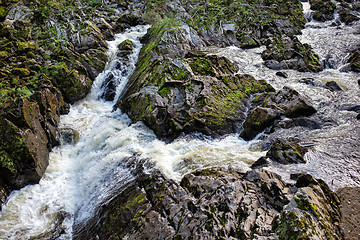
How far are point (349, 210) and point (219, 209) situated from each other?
2.82 m

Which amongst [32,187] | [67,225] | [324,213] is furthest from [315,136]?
[32,187]

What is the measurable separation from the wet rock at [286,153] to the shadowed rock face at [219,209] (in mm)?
1149

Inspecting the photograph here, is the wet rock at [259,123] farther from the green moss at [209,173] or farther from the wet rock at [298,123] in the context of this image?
the green moss at [209,173]

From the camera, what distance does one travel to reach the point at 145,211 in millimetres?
5207

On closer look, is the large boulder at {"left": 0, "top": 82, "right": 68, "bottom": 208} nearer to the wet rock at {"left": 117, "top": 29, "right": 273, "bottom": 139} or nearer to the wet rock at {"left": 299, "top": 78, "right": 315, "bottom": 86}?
the wet rock at {"left": 117, "top": 29, "right": 273, "bottom": 139}

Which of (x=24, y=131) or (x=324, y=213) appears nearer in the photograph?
(x=324, y=213)

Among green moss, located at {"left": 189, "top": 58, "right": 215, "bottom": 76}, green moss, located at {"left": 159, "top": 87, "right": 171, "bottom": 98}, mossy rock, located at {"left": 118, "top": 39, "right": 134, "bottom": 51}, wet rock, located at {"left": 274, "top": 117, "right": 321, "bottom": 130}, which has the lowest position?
wet rock, located at {"left": 274, "top": 117, "right": 321, "bottom": 130}

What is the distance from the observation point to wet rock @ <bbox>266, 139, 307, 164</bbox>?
21.2 ft

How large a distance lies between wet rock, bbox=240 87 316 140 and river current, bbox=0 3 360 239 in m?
0.45

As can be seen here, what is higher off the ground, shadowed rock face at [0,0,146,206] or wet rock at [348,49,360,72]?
shadowed rock face at [0,0,146,206]

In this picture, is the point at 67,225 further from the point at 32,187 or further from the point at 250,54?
the point at 250,54

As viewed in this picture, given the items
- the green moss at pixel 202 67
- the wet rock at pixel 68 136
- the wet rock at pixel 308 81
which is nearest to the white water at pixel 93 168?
the wet rock at pixel 68 136

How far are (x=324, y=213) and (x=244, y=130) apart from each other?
15.7 ft

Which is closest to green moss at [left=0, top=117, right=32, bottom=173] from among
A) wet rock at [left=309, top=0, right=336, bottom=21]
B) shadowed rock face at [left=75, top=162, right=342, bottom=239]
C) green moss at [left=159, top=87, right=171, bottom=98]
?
shadowed rock face at [left=75, top=162, right=342, bottom=239]
